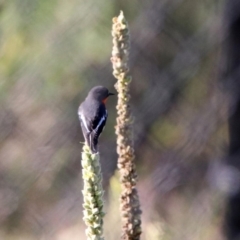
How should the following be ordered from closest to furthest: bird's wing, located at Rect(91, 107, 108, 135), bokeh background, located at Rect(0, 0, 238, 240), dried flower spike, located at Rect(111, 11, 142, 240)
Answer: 1. dried flower spike, located at Rect(111, 11, 142, 240)
2. bird's wing, located at Rect(91, 107, 108, 135)
3. bokeh background, located at Rect(0, 0, 238, 240)

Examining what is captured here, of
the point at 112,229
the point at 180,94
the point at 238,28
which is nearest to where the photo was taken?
the point at 112,229

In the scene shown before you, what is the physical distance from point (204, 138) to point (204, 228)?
0.67 feet

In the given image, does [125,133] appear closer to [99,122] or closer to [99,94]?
[99,122]

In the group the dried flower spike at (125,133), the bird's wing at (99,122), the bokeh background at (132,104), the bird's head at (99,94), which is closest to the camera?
the dried flower spike at (125,133)

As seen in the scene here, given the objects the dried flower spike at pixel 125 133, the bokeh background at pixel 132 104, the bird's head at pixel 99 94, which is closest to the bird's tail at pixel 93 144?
the dried flower spike at pixel 125 133

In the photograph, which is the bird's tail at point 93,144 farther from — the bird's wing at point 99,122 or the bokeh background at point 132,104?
the bokeh background at point 132,104

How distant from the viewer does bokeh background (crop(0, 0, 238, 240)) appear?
3.19 ft

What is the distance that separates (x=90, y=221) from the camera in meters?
0.28

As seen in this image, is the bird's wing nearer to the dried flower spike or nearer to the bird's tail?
the bird's tail

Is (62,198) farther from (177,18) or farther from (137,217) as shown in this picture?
(137,217)

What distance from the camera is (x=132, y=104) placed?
1.03m

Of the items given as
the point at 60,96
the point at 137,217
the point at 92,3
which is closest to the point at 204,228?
the point at 60,96

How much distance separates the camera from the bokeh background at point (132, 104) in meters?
0.97

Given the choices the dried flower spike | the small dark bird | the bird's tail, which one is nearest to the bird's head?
the small dark bird
